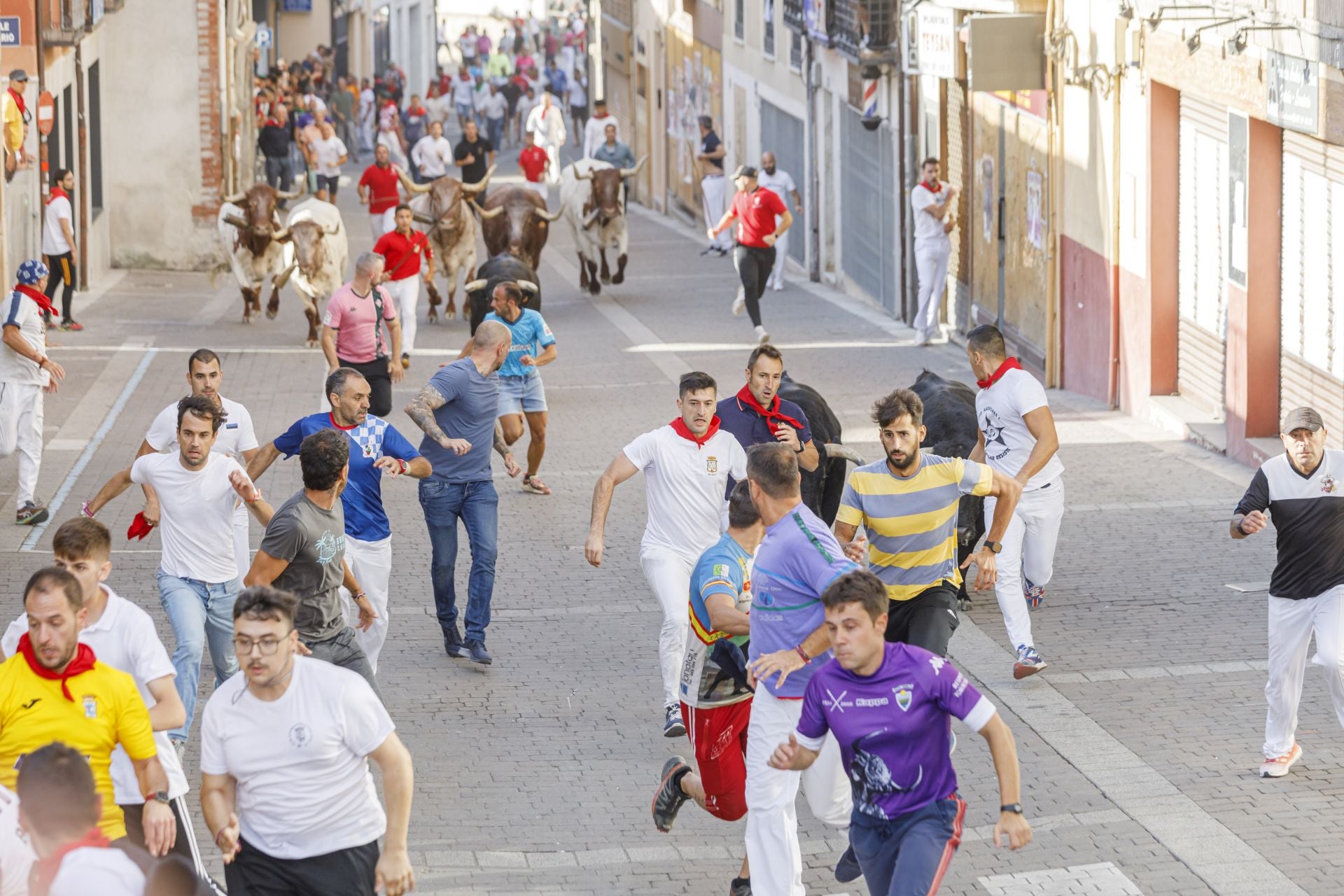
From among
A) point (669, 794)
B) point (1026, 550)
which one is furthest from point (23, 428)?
point (669, 794)

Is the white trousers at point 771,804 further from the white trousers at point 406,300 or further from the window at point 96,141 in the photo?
the window at point 96,141

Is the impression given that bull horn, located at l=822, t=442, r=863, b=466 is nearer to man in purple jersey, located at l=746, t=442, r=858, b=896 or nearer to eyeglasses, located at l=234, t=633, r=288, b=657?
man in purple jersey, located at l=746, t=442, r=858, b=896

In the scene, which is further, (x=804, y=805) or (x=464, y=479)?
(x=464, y=479)

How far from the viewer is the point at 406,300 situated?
21141 millimetres

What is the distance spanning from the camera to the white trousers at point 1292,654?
8.98m

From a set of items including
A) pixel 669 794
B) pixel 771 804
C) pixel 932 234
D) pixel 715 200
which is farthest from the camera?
pixel 715 200

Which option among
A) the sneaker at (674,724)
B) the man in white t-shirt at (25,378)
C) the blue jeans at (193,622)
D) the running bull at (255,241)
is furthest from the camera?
the running bull at (255,241)

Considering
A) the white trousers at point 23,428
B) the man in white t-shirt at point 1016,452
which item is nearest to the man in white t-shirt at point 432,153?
the white trousers at point 23,428

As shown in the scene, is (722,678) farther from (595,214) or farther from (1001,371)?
(595,214)

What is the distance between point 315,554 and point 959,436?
210 inches

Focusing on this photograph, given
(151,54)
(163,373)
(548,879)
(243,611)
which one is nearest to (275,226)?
(163,373)

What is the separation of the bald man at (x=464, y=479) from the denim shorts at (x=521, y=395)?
3.92 m

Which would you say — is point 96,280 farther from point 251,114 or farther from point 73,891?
point 73,891

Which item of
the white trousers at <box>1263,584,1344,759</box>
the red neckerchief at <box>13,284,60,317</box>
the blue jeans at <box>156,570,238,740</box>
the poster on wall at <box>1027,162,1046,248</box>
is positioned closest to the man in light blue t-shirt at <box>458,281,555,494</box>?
the red neckerchief at <box>13,284,60,317</box>
